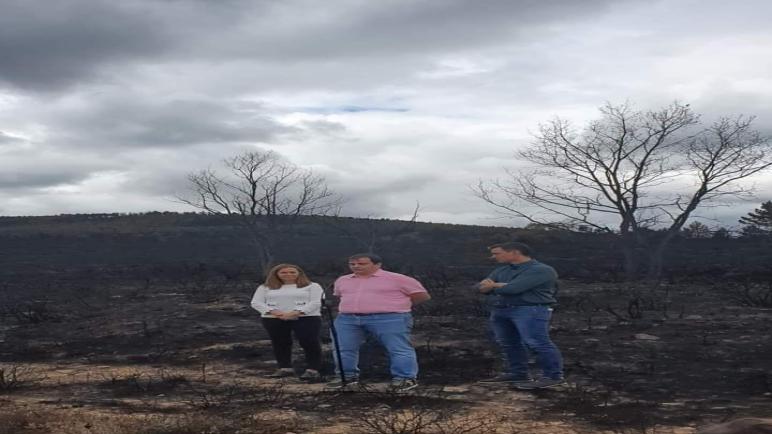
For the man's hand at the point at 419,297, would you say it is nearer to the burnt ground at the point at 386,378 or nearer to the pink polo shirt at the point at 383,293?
the pink polo shirt at the point at 383,293

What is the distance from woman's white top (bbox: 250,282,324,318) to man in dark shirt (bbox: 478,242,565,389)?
1899mm

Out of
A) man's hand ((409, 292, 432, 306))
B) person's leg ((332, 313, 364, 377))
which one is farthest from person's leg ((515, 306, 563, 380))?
person's leg ((332, 313, 364, 377))

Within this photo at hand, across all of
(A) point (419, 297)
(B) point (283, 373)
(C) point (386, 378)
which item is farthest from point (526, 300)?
(B) point (283, 373)

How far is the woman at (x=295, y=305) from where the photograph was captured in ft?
28.8

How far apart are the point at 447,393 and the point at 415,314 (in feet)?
26.3

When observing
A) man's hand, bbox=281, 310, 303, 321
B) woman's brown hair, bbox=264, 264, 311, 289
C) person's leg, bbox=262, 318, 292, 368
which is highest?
woman's brown hair, bbox=264, 264, 311, 289

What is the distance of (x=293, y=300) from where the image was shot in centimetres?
880

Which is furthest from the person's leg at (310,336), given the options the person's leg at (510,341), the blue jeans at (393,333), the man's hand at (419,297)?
the person's leg at (510,341)

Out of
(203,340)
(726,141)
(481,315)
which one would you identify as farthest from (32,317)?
(726,141)

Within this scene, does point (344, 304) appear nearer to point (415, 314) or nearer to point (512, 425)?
point (512, 425)

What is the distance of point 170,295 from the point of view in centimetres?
2116

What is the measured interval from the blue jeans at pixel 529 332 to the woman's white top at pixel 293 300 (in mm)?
1872

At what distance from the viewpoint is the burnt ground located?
641 centimetres

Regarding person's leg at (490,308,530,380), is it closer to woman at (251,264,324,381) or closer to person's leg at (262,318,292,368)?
woman at (251,264,324,381)
